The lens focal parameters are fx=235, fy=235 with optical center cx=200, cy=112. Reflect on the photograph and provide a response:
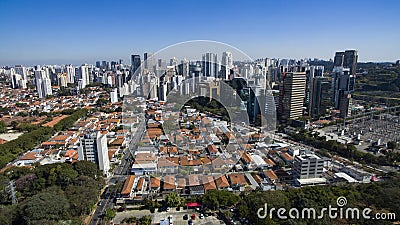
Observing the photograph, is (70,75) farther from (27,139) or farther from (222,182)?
(222,182)

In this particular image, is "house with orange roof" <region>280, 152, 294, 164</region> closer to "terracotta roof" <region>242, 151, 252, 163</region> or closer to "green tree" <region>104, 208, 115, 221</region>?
"terracotta roof" <region>242, 151, 252, 163</region>

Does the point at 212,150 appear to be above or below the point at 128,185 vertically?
above

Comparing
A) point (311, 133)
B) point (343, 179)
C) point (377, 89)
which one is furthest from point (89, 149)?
point (377, 89)

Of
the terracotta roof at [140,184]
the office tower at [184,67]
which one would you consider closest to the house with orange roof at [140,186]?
the terracotta roof at [140,184]

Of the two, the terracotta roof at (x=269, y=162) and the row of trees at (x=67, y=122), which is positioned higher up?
the row of trees at (x=67, y=122)

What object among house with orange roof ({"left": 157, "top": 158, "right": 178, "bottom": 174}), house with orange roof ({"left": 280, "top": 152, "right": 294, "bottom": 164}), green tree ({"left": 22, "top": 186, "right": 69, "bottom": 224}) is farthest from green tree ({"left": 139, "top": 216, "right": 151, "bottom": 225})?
house with orange roof ({"left": 280, "top": 152, "right": 294, "bottom": 164})

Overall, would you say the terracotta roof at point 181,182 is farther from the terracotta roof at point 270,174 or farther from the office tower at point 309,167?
the office tower at point 309,167

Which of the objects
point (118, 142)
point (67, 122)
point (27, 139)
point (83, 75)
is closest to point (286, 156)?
point (118, 142)
